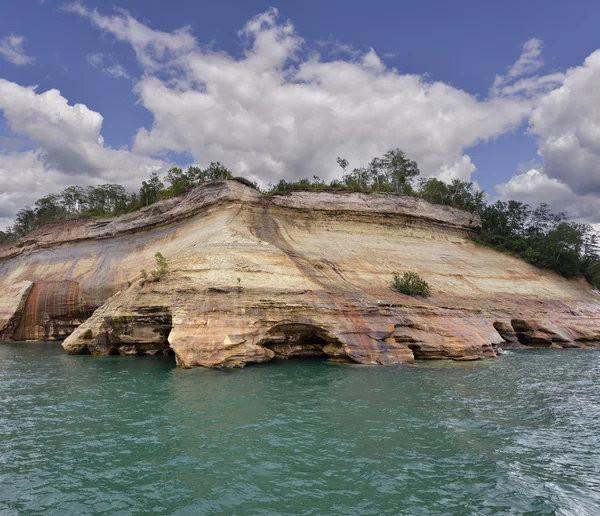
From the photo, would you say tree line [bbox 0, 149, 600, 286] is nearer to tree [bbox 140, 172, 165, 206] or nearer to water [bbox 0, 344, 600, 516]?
tree [bbox 140, 172, 165, 206]

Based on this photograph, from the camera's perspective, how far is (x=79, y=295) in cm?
3603

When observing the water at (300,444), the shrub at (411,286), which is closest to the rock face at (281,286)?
the shrub at (411,286)

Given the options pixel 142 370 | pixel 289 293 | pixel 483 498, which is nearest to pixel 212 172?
pixel 289 293

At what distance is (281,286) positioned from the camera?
74.9 ft

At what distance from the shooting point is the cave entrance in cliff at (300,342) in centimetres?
2145

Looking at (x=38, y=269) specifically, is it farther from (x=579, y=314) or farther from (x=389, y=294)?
(x=579, y=314)

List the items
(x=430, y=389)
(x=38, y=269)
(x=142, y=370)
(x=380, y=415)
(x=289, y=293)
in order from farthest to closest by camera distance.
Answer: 1. (x=38, y=269)
2. (x=289, y=293)
3. (x=142, y=370)
4. (x=430, y=389)
5. (x=380, y=415)

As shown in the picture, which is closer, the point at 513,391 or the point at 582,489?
the point at 582,489

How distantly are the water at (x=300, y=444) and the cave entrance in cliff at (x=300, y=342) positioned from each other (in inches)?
157

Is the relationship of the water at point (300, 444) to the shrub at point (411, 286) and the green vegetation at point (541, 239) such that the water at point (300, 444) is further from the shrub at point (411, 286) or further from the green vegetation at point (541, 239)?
the green vegetation at point (541, 239)

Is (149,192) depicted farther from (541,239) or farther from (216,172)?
(541,239)

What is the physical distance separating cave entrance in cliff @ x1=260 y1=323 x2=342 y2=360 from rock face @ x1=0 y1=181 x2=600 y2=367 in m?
0.08

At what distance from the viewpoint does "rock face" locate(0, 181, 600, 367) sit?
21156 millimetres

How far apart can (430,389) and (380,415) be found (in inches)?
159
